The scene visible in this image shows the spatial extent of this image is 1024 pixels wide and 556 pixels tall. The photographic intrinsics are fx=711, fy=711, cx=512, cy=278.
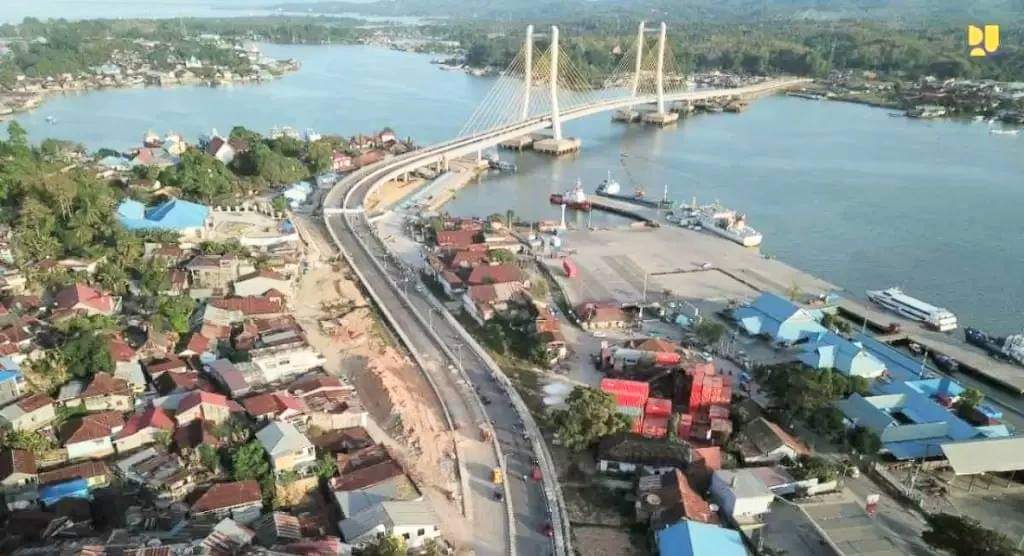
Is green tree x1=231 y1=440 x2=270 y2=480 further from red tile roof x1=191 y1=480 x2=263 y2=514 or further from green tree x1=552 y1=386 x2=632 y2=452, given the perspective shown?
green tree x1=552 y1=386 x2=632 y2=452

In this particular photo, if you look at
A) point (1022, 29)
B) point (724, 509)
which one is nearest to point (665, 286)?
point (724, 509)

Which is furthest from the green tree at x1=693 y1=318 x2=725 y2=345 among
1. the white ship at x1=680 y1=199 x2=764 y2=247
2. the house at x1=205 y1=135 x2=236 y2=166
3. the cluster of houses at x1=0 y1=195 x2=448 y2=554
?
the house at x1=205 y1=135 x2=236 y2=166

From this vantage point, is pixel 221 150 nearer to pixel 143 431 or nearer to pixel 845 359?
pixel 143 431

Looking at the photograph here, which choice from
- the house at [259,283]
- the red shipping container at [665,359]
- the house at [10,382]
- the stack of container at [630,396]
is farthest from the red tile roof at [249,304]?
the red shipping container at [665,359]

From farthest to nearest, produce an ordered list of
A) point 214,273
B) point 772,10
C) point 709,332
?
point 772,10
point 214,273
point 709,332

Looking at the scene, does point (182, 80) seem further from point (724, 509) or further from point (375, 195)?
point (724, 509)

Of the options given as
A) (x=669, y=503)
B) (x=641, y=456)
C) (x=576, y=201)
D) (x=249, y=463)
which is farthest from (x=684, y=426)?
(x=576, y=201)
